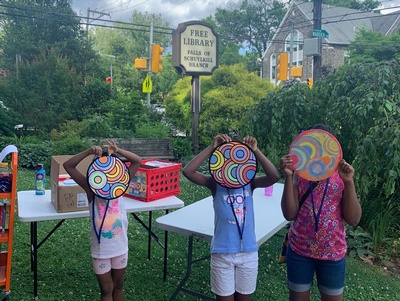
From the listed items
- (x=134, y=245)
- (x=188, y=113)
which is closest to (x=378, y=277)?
(x=134, y=245)

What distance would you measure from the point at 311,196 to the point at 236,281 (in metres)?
0.64

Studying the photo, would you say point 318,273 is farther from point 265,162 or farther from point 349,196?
point 265,162

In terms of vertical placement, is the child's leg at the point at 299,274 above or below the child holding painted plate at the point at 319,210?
below

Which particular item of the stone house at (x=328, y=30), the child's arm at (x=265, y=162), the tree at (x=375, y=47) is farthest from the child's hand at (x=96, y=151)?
the stone house at (x=328, y=30)

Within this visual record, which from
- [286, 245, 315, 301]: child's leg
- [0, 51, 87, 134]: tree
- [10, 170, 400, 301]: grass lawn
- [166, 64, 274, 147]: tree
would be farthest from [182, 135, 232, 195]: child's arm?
[0, 51, 87, 134]: tree

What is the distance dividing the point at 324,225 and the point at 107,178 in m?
1.28

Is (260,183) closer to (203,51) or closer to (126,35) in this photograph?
(203,51)

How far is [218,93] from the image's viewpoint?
427 inches

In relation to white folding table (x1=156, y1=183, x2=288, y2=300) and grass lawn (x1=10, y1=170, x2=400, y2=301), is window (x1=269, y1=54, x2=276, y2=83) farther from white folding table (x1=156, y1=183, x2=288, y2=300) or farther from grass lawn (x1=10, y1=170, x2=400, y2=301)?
white folding table (x1=156, y1=183, x2=288, y2=300)

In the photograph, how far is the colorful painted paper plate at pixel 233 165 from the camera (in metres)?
2.25

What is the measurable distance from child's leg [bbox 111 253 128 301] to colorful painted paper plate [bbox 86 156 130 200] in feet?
1.32

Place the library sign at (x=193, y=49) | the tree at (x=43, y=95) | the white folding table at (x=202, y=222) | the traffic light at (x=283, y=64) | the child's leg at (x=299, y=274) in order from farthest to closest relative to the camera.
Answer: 1. the traffic light at (x=283, y=64)
2. the tree at (x=43, y=95)
3. the library sign at (x=193, y=49)
4. the white folding table at (x=202, y=222)
5. the child's leg at (x=299, y=274)

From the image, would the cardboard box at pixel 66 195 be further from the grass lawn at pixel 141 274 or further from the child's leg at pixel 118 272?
the grass lawn at pixel 141 274

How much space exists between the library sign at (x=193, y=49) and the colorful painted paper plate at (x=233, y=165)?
792cm
